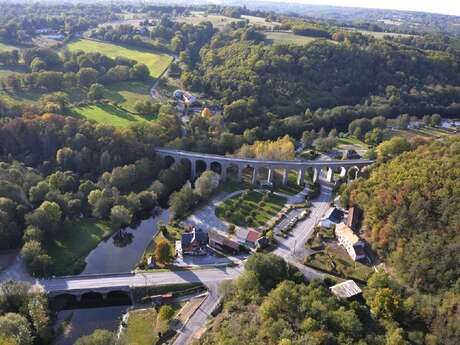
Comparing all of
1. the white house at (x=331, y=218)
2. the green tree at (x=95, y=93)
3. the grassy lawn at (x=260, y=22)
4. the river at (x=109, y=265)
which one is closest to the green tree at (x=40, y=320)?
the river at (x=109, y=265)

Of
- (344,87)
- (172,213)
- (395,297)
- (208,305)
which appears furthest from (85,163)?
(344,87)

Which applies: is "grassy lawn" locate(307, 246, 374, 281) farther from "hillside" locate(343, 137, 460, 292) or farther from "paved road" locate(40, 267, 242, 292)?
"paved road" locate(40, 267, 242, 292)

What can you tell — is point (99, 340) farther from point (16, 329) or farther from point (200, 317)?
point (200, 317)

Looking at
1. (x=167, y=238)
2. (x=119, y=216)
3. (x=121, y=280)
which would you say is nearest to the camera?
(x=121, y=280)

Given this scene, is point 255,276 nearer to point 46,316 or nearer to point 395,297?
point 395,297

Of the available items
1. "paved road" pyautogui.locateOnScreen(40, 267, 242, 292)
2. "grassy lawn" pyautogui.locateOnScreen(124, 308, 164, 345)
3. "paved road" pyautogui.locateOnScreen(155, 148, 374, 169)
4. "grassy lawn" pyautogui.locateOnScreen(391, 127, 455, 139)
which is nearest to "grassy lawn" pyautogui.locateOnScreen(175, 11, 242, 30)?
"grassy lawn" pyautogui.locateOnScreen(391, 127, 455, 139)

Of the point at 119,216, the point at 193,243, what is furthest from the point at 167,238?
the point at 119,216

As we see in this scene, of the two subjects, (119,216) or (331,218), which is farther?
(331,218)
